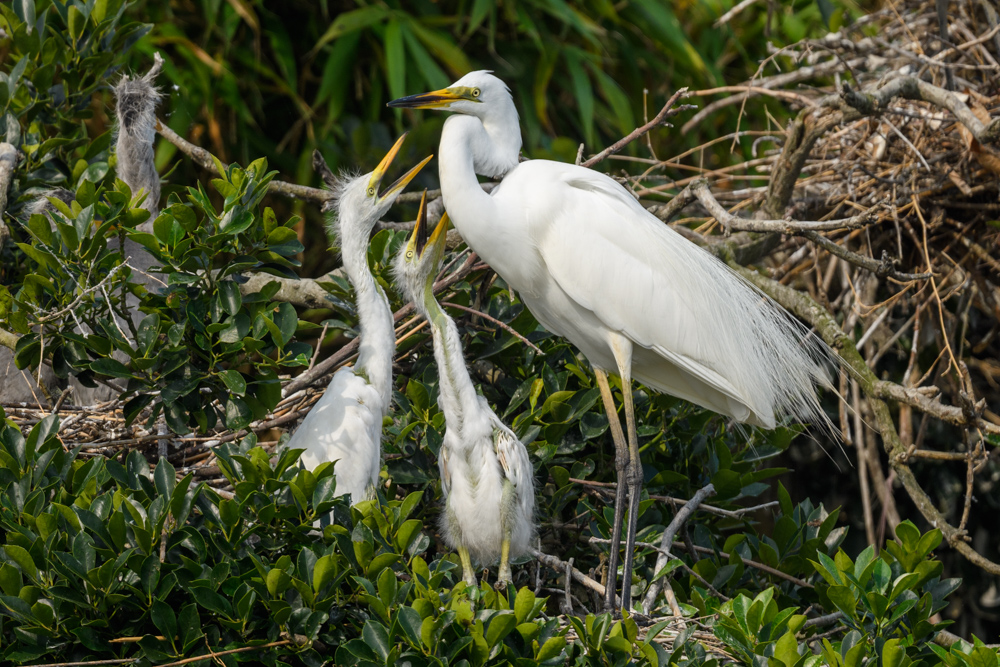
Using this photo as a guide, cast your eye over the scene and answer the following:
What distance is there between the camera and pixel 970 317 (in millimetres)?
3410

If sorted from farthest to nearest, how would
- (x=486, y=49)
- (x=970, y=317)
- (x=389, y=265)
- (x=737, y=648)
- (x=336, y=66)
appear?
(x=486, y=49), (x=336, y=66), (x=970, y=317), (x=389, y=265), (x=737, y=648)

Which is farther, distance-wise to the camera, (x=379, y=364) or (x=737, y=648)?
(x=379, y=364)

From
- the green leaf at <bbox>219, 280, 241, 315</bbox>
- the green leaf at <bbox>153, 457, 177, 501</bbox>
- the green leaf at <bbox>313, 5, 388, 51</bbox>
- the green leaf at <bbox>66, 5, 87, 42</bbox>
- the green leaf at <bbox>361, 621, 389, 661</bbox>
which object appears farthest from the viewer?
the green leaf at <bbox>313, 5, 388, 51</bbox>

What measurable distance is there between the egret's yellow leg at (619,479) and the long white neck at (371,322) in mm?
480

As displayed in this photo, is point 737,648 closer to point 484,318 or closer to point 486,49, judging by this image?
point 484,318

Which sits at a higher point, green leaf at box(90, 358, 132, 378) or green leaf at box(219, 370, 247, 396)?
green leaf at box(90, 358, 132, 378)

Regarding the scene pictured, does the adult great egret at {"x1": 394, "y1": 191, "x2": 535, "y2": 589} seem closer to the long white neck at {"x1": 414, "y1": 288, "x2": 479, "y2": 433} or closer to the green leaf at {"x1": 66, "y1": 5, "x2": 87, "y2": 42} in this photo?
the long white neck at {"x1": 414, "y1": 288, "x2": 479, "y2": 433}

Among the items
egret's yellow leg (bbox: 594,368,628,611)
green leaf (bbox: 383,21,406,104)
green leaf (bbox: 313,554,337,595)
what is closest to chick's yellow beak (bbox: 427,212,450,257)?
egret's yellow leg (bbox: 594,368,628,611)

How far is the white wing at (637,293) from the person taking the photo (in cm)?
209

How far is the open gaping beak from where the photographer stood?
6.75ft

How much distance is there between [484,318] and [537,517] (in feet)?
1.62

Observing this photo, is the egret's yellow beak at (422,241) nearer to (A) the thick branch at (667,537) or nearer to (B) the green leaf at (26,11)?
(A) the thick branch at (667,537)

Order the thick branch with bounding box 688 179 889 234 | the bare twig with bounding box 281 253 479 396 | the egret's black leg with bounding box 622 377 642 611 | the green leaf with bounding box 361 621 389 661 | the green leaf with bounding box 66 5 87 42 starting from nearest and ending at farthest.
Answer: the green leaf with bounding box 361 621 389 661
the thick branch with bounding box 688 179 889 234
the egret's black leg with bounding box 622 377 642 611
the bare twig with bounding box 281 253 479 396
the green leaf with bounding box 66 5 87 42

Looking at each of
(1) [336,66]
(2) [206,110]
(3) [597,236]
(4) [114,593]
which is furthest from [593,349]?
(2) [206,110]
